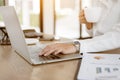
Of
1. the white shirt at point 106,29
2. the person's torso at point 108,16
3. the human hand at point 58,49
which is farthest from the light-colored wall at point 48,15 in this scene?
the human hand at point 58,49

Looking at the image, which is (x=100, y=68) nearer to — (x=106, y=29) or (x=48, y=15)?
(x=106, y=29)

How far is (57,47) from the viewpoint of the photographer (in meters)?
1.03

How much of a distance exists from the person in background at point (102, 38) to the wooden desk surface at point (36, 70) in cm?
13

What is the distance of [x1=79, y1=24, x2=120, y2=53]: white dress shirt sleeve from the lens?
3.55ft

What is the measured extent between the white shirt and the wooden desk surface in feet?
0.61

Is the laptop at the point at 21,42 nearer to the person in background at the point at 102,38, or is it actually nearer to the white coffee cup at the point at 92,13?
the person in background at the point at 102,38

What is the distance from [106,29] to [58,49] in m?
0.40

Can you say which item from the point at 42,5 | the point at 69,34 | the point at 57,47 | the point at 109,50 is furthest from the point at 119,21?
the point at 69,34

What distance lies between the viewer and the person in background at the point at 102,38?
3.41 feet

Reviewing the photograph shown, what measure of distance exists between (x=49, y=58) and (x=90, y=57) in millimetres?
157

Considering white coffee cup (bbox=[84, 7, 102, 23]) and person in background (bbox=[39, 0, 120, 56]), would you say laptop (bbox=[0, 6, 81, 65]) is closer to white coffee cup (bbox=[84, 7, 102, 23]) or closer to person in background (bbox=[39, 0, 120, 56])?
person in background (bbox=[39, 0, 120, 56])

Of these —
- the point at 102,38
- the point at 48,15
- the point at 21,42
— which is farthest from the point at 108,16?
the point at 48,15

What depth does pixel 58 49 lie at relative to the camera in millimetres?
1021

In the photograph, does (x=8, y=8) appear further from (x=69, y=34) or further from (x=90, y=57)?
(x=69, y=34)
